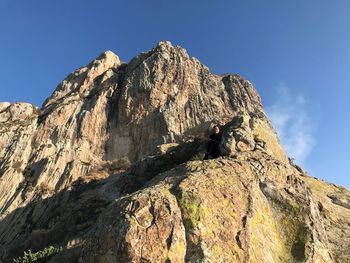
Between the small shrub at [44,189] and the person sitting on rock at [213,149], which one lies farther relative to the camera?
the small shrub at [44,189]

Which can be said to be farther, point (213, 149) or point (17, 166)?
point (17, 166)

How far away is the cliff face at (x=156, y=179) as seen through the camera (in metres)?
16.1

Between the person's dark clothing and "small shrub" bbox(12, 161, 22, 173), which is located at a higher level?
"small shrub" bbox(12, 161, 22, 173)

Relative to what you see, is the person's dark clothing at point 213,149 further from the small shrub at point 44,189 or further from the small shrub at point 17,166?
the small shrub at point 17,166

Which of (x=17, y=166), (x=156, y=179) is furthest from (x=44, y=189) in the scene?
(x=156, y=179)

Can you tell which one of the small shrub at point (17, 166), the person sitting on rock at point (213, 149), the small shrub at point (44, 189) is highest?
the small shrub at point (17, 166)

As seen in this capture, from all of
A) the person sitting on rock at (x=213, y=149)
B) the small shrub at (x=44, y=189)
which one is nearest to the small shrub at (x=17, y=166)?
the small shrub at (x=44, y=189)

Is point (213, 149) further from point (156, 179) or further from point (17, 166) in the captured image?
point (17, 166)

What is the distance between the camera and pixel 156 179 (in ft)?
72.0

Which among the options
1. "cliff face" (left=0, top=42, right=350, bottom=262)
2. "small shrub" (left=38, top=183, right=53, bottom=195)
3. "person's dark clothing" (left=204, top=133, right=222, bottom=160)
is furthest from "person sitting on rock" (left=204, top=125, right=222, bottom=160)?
"small shrub" (left=38, top=183, right=53, bottom=195)

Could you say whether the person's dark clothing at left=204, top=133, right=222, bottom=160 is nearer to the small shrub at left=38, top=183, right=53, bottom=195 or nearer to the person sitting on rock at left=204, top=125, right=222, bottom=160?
the person sitting on rock at left=204, top=125, right=222, bottom=160

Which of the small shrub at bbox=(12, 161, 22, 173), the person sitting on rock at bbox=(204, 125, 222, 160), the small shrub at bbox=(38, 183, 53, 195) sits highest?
the small shrub at bbox=(12, 161, 22, 173)

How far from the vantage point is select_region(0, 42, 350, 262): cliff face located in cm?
1609

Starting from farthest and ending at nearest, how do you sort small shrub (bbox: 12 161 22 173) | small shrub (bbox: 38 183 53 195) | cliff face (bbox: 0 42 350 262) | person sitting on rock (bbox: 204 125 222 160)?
small shrub (bbox: 12 161 22 173), small shrub (bbox: 38 183 53 195), person sitting on rock (bbox: 204 125 222 160), cliff face (bbox: 0 42 350 262)
